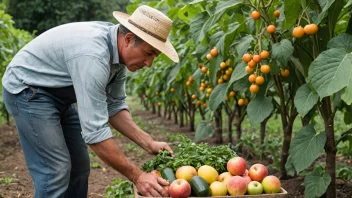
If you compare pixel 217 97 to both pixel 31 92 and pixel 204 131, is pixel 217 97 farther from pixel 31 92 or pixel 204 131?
pixel 31 92

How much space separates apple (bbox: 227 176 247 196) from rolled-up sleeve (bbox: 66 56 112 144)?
2.68 ft

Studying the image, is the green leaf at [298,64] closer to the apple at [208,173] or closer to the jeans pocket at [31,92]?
the apple at [208,173]

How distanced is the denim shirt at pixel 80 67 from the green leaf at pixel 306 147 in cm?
149

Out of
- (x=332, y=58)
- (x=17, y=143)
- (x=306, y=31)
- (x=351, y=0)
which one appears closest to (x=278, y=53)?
(x=306, y=31)

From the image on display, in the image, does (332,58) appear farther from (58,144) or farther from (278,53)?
(58,144)

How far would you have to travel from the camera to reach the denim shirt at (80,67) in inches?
117

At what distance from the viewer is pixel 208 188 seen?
9.48 feet

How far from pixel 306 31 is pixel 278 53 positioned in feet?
1.12

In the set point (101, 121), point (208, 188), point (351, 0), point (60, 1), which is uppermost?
point (351, 0)

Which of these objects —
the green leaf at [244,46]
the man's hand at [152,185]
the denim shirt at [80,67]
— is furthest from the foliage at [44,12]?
the man's hand at [152,185]

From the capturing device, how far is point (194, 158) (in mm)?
3312

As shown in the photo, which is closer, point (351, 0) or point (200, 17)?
point (351, 0)

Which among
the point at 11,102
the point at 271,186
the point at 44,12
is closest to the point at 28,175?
the point at 11,102

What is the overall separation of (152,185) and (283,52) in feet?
5.03
